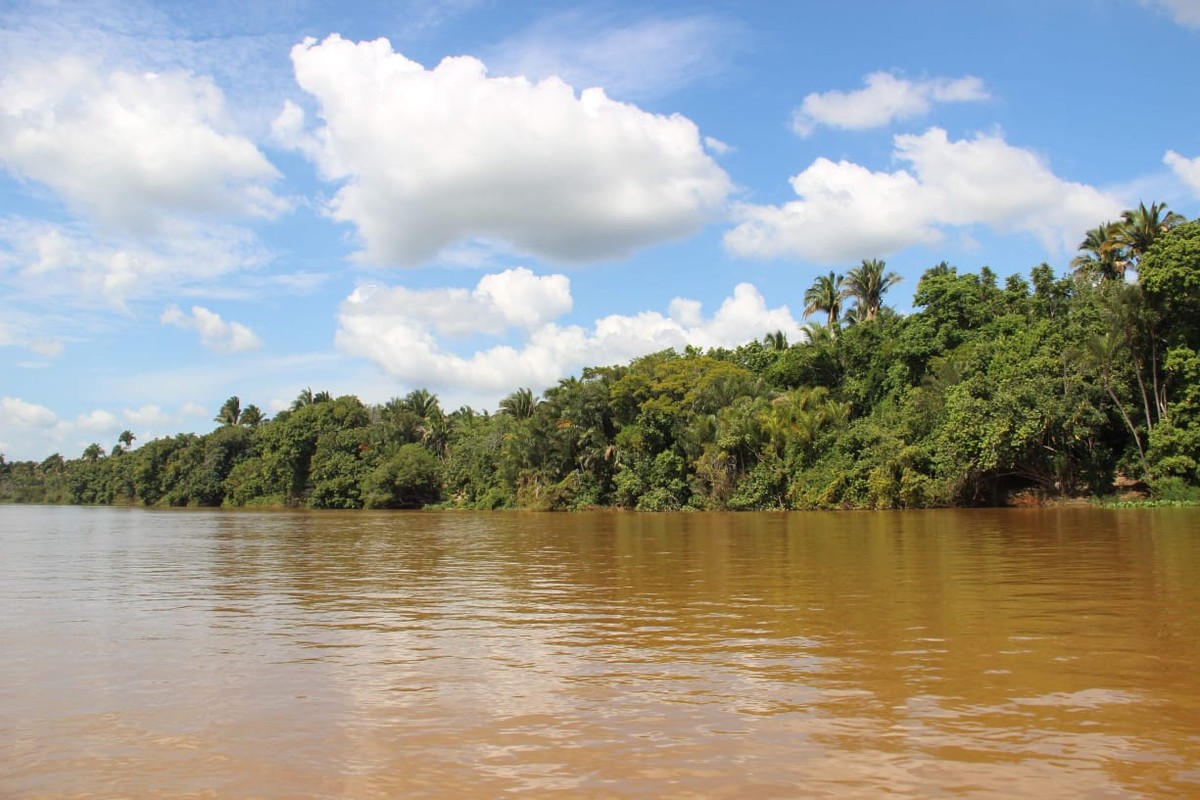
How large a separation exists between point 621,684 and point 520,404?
65718mm

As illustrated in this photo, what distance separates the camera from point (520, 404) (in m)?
72.3

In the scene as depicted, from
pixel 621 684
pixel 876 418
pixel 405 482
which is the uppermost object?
pixel 876 418

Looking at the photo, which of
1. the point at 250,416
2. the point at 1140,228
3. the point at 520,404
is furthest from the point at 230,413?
the point at 1140,228

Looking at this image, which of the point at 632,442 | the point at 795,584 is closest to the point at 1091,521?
the point at 795,584

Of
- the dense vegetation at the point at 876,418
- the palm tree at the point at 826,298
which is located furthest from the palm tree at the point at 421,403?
the palm tree at the point at 826,298

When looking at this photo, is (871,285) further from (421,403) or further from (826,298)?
(421,403)

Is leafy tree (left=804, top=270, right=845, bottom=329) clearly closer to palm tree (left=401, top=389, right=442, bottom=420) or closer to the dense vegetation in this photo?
the dense vegetation

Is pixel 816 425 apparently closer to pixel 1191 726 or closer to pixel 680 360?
pixel 680 360

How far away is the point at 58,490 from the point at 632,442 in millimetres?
106071

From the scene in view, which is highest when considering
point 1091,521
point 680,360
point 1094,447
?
point 680,360

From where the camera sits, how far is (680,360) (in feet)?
183

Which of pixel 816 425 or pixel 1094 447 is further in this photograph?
pixel 816 425

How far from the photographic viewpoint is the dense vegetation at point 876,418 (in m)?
36.1

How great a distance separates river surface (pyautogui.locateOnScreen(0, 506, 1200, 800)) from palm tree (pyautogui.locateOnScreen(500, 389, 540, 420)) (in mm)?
56788
